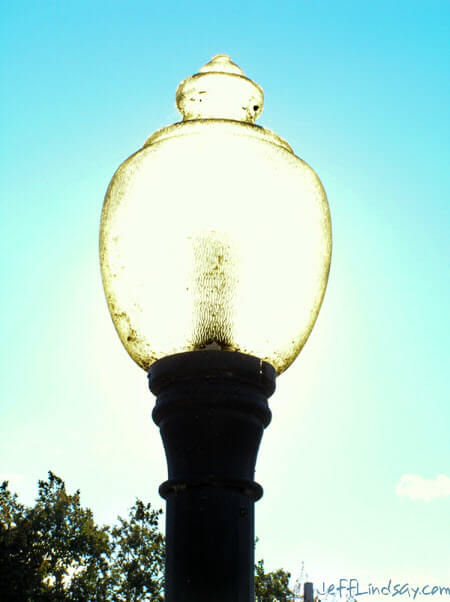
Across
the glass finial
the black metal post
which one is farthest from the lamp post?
the glass finial

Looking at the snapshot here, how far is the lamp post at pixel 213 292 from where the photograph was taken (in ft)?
3.99

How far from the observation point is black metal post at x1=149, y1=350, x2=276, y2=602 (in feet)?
3.76

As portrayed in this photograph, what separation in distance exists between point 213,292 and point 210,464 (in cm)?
33

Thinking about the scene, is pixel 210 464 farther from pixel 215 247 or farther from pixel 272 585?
pixel 272 585

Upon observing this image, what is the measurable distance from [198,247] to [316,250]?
0.86 ft

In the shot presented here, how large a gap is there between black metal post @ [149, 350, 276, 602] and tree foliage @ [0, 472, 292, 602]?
97.8 ft

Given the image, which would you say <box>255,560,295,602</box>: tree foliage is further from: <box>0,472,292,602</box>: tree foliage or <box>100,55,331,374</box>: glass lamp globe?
<box>100,55,331,374</box>: glass lamp globe

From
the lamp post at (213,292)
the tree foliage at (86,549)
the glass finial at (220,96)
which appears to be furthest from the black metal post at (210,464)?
the tree foliage at (86,549)

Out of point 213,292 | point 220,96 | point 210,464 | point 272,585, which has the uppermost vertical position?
point 272,585

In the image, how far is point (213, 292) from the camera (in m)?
1.35

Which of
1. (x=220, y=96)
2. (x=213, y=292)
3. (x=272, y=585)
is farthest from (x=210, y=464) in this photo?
(x=272, y=585)

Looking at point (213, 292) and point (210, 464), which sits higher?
point (213, 292)

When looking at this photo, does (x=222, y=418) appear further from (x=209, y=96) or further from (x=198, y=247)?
(x=209, y=96)

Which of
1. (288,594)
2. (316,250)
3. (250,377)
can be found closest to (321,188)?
(316,250)
